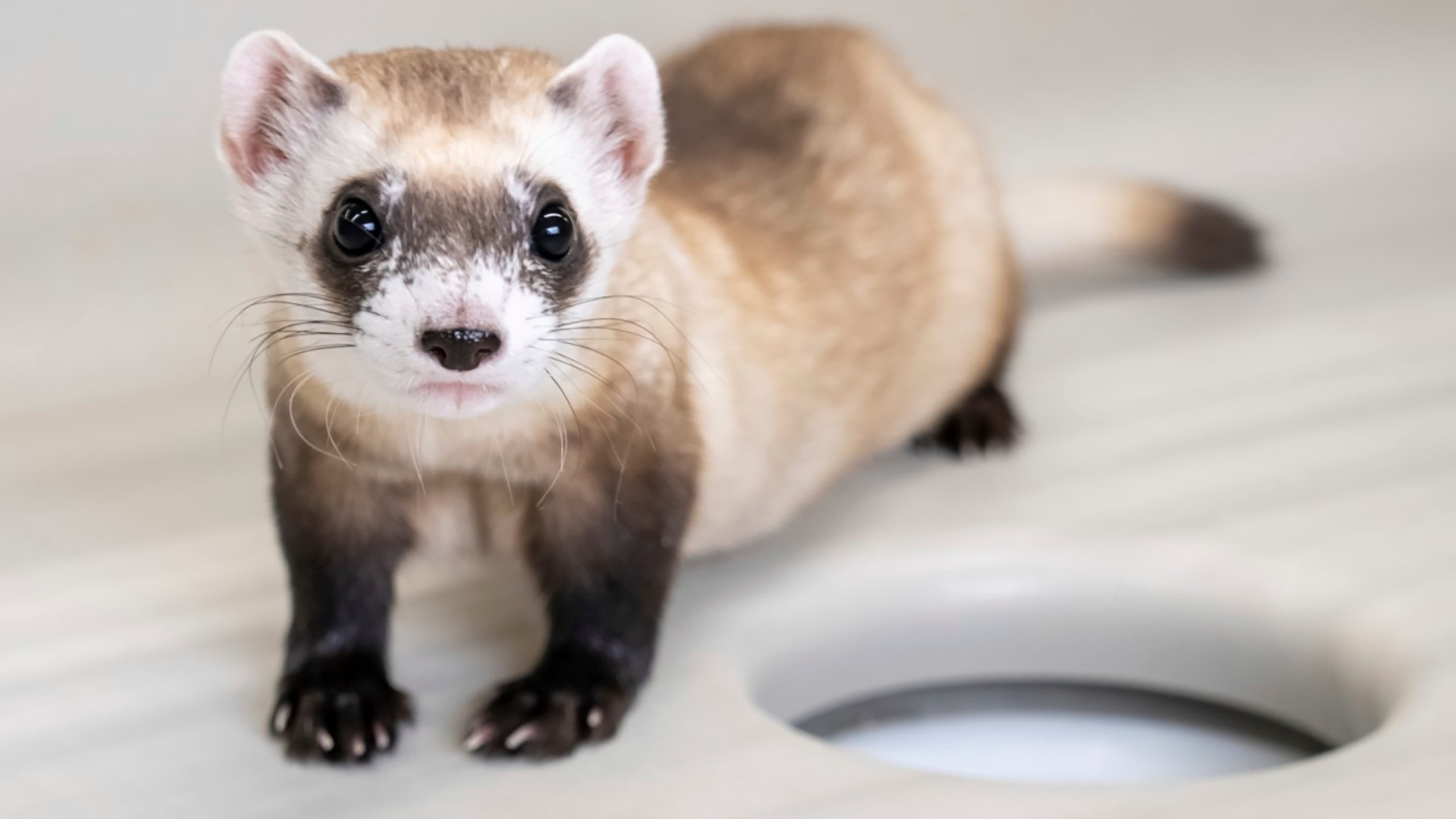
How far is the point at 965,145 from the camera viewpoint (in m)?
2.28

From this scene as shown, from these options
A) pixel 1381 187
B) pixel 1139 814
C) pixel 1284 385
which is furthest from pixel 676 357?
pixel 1381 187

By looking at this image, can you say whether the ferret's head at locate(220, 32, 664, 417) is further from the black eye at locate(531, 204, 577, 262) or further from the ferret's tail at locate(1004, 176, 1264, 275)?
the ferret's tail at locate(1004, 176, 1264, 275)

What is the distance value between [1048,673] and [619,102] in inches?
28.7

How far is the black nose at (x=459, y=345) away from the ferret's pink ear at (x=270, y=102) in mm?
230

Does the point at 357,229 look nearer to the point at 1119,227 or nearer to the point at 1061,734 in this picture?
the point at 1061,734

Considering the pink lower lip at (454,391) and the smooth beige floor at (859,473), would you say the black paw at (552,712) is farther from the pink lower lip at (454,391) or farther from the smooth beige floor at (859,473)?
the pink lower lip at (454,391)

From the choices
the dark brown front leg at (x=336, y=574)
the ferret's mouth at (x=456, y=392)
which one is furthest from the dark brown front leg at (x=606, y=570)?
the ferret's mouth at (x=456, y=392)

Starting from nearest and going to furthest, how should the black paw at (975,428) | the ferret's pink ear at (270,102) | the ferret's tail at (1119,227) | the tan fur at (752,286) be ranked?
1. the ferret's pink ear at (270,102)
2. the tan fur at (752,286)
3. the black paw at (975,428)
4. the ferret's tail at (1119,227)

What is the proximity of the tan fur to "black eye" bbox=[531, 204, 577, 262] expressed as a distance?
69mm

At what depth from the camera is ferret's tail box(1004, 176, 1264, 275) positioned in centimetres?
254

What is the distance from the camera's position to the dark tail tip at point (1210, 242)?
255 centimetres

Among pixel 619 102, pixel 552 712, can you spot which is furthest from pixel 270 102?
pixel 552 712

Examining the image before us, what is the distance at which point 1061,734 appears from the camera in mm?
1911

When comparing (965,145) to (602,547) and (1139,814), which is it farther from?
(1139,814)
